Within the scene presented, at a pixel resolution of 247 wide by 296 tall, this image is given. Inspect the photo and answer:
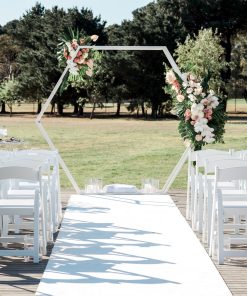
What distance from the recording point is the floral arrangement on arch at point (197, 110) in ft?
31.8

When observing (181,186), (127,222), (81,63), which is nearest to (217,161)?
(127,222)

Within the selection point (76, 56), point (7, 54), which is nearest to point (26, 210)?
point (76, 56)

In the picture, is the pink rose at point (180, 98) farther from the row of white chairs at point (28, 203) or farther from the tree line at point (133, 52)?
the tree line at point (133, 52)

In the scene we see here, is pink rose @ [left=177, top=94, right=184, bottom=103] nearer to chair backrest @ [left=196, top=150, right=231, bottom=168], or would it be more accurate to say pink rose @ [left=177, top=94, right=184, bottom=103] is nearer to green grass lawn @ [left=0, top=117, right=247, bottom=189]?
chair backrest @ [left=196, top=150, right=231, bottom=168]

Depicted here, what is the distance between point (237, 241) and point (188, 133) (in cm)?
341

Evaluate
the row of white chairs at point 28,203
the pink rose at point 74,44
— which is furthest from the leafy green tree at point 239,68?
the row of white chairs at point 28,203

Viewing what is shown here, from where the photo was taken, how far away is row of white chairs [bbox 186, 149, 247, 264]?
253 inches

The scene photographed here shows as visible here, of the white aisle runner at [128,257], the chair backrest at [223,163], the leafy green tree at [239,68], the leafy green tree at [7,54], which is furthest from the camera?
the leafy green tree at [7,54]

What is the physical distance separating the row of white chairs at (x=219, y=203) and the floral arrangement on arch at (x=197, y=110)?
2.65 feet

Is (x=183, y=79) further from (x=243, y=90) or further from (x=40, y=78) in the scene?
(x=243, y=90)

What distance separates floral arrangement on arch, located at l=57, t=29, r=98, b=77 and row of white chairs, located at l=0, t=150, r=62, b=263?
2.52 metres

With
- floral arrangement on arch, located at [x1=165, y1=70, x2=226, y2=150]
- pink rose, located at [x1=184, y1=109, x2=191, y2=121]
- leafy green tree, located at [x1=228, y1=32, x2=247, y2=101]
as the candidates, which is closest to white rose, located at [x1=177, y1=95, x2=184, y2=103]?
floral arrangement on arch, located at [x1=165, y1=70, x2=226, y2=150]

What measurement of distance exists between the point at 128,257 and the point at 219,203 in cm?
102

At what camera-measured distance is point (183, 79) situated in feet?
32.6
